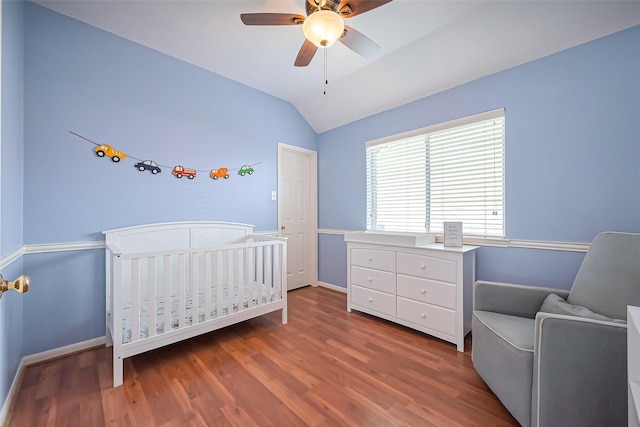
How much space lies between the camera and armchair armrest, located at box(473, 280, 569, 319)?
1.64 m

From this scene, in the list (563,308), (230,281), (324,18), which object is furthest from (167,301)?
(563,308)

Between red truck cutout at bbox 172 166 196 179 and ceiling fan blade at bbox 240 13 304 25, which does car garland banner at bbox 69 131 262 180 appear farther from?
ceiling fan blade at bbox 240 13 304 25

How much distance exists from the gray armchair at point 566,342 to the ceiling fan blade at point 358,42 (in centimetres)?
178

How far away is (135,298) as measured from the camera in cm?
169

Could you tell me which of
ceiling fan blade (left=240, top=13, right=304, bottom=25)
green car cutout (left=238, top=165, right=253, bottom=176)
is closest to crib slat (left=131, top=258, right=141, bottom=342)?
green car cutout (left=238, top=165, right=253, bottom=176)

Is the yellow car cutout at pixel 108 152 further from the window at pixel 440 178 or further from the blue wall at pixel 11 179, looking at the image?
the window at pixel 440 178

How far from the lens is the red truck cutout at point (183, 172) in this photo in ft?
8.20

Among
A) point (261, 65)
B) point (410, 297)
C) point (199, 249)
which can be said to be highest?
point (261, 65)

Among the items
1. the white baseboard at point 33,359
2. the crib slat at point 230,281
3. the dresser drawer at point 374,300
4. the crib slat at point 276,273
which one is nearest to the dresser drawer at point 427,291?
the dresser drawer at point 374,300

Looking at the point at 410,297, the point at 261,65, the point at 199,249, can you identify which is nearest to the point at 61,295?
the point at 199,249

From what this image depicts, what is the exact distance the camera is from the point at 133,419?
136 cm

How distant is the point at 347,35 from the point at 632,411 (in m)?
2.03

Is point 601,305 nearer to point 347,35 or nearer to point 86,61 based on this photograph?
point 347,35

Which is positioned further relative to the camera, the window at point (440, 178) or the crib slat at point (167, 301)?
the window at point (440, 178)
